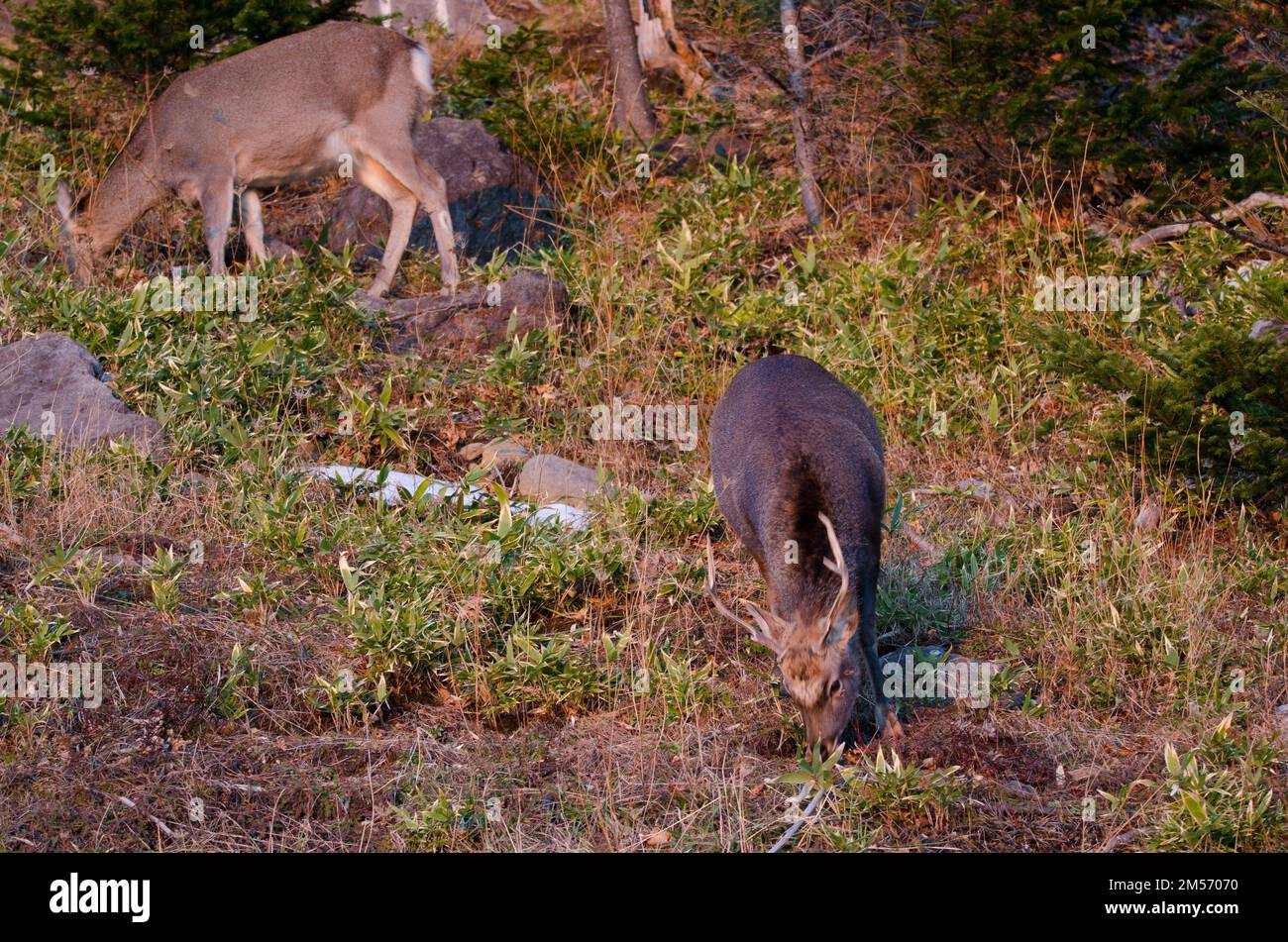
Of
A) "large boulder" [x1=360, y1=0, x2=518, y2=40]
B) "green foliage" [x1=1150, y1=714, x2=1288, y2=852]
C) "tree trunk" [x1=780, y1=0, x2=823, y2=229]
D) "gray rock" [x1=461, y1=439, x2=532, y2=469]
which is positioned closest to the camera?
"green foliage" [x1=1150, y1=714, x2=1288, y2=852]

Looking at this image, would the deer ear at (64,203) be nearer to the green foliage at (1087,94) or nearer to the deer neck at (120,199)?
the deer neck at (120,199)

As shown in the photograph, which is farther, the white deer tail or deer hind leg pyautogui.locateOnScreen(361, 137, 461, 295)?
the white deer tail

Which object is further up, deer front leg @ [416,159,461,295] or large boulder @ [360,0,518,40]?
large boulder @ [360,0,518,40]

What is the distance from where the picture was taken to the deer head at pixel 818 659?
5.48 metres

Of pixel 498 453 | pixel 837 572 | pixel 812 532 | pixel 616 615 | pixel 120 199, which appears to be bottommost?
pixel 616 615

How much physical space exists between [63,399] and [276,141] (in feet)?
12.5

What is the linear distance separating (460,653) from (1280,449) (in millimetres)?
4056

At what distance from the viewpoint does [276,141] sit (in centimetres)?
1100

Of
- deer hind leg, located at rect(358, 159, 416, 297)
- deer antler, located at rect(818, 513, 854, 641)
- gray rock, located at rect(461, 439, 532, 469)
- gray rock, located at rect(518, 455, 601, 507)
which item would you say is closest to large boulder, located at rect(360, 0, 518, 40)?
deer hind leg, located at rect(358, 159, 416, 297)

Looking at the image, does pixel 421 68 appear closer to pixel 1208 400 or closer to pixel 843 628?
pixel 1208 400

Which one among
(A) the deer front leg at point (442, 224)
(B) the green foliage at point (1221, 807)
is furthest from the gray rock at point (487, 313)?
(B) the green foliage at point (1221, 807)

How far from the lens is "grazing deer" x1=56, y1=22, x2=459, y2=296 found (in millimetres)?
10766

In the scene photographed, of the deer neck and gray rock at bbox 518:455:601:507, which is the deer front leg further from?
gray rock at bbox 518:455:601:507

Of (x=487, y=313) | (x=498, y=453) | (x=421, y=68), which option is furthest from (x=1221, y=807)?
(x=421, y=68)
